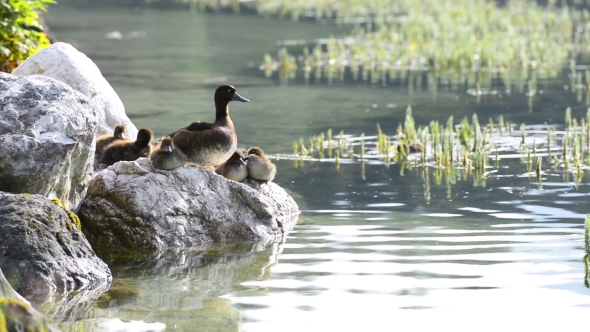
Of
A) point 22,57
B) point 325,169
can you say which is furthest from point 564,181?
point 22,57

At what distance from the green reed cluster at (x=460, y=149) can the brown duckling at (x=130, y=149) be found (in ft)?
13.0

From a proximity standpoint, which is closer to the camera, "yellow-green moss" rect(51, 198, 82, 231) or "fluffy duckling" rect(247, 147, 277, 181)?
"yellow-green moss" rect(51, 198, 82, 231)

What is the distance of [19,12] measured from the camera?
16.1 m

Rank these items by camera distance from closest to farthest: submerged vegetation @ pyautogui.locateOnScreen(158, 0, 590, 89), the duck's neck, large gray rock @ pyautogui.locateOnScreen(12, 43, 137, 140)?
1. the duck's neck
2. large gray rock @ pyautogui.locateOnScreen(12, 43, 137, 140)
3. submerged vegetation @ pyautogui.locateOnScreen(158, 0, 590, 89)

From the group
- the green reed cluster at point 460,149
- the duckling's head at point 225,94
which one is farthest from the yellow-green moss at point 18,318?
the green reed cluster at point 460,149

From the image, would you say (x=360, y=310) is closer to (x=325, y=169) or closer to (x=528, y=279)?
(x=528, y=279)

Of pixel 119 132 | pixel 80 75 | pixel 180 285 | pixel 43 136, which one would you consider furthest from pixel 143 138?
pixel 180 285

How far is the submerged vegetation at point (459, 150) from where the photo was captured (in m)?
15.7

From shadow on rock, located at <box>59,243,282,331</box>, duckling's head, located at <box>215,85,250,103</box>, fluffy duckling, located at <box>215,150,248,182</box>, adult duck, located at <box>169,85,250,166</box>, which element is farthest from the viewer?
duckling's head, located at <box>215,85,250,103</box>

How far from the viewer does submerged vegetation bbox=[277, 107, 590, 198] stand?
15.7 metres

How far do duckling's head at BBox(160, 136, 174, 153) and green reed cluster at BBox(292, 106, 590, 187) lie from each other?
458 centimetres

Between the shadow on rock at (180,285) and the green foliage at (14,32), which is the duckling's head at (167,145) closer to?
the shadow on rock at (180,285)

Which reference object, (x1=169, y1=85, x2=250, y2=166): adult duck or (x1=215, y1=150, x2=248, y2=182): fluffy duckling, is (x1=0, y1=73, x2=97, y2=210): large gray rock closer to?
(x1=169, y1=85, x2=250, y2=166): adult duck

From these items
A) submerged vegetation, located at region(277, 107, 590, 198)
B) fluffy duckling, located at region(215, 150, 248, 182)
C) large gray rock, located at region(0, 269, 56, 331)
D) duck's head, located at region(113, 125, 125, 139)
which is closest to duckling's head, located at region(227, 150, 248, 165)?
fluffy duckling, located at region(215, 150, 248, 182)
